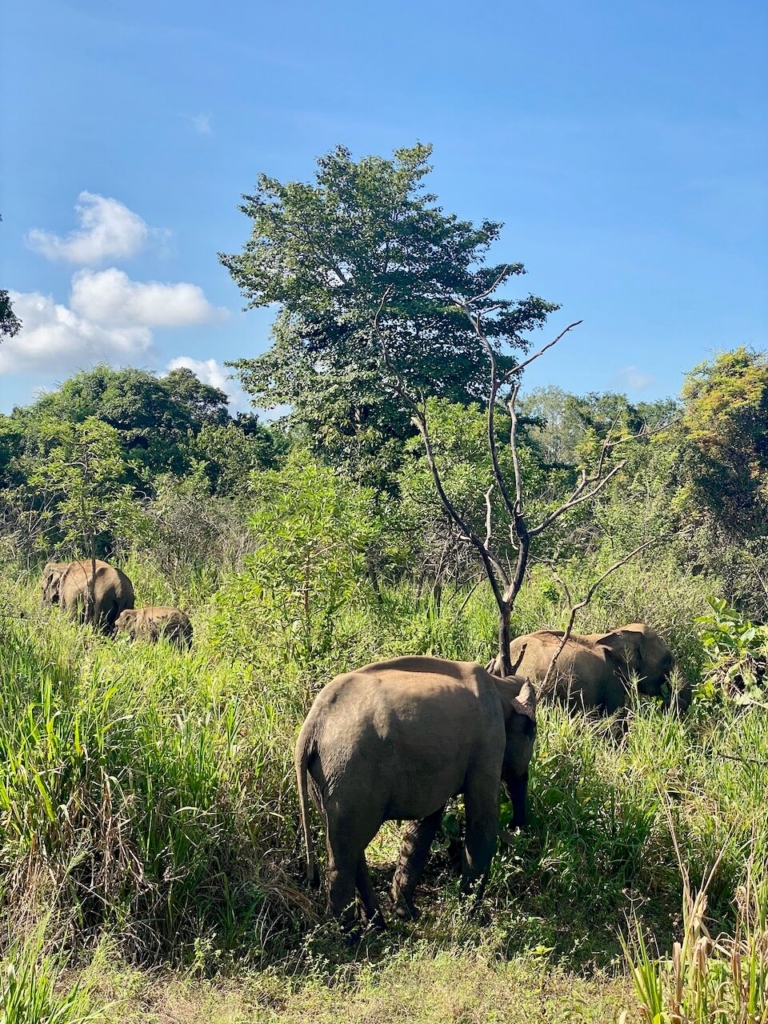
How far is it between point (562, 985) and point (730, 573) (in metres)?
12.9

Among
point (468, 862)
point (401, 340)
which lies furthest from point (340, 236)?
point (468, 862)

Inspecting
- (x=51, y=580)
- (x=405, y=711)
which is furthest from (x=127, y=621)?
(x=405, y=711)

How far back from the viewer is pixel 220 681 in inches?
→ 264

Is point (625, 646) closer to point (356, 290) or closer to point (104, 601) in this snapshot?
point (104, 601)

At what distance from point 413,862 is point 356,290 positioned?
49.0 feet

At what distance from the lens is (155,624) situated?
396 inches

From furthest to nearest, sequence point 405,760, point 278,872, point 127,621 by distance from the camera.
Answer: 1. point 127,621
2. point 278,872
3. point 405,760

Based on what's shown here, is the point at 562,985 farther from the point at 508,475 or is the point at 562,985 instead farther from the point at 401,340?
the point at 401,340

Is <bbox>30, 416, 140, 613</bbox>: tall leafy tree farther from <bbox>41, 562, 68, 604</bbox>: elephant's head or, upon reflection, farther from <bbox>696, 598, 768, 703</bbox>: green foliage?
<bbox>696, 598, 768, 703</bbox>: green foliage

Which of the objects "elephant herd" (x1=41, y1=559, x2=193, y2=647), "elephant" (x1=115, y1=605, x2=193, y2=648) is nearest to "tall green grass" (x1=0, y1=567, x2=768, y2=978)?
"elephant" (x1=115, y1=605, x2=193, y2=648)

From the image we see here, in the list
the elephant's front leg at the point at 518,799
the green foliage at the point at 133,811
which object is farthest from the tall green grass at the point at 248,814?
the elephant's front leg at the point at 518,799

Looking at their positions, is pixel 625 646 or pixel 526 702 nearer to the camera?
pixel 526 702

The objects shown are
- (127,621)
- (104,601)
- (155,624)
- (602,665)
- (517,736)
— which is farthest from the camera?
(104,601)

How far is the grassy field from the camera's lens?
4.25 m
